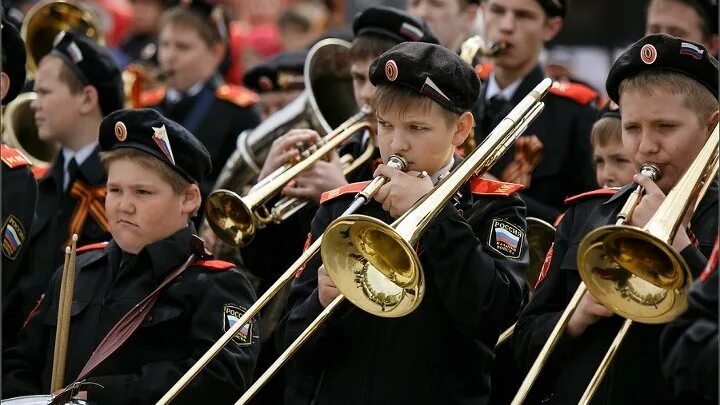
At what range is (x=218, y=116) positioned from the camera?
30.9 feet

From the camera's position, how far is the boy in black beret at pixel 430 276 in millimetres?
5016

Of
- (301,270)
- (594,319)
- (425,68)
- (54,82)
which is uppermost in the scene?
(425,68)

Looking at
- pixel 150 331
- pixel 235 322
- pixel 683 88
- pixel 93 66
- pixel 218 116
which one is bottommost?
pixel 218 116

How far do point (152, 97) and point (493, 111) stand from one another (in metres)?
3.37

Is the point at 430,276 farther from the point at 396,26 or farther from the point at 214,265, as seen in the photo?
the point at 396,26

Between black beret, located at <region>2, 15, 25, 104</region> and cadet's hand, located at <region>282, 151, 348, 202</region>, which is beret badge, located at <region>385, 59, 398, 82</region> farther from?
black beret, located at <region>2, 15, 25, 104</region>

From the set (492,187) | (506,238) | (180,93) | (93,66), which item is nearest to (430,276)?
(506,238)

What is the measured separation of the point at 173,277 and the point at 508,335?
1.42m

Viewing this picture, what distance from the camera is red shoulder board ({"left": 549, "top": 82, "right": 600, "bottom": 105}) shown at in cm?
755

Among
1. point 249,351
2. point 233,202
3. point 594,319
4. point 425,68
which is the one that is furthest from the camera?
point 233,202

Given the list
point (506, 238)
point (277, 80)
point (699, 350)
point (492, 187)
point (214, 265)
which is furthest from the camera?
point (277, 80)

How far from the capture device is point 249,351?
5746 mm

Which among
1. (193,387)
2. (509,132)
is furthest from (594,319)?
(193,387)

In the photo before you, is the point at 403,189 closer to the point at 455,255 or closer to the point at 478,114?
the point at 455,255
